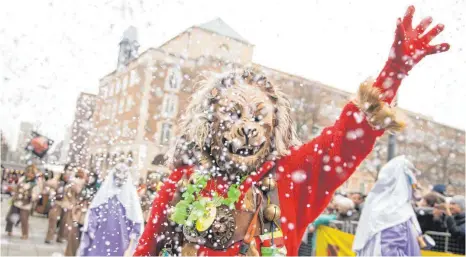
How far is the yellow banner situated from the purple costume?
1.10m

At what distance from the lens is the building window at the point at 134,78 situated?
422 cm

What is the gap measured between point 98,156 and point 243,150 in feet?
11.4

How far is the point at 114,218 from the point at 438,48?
4050 millimetres

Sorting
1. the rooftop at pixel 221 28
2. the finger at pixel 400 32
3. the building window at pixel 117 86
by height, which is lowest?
the finger at pixel 400 32

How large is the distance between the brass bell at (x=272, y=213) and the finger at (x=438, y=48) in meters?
0.86

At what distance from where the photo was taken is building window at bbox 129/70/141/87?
4.22 meters

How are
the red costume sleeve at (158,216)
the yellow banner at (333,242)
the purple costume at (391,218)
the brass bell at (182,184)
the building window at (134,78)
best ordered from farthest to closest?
the yellow banner at (333,242) → the purple costume at (391,218) → the building window at (134,78) → the red costume sleeve at (158,216) → the brass bell at (182,184)

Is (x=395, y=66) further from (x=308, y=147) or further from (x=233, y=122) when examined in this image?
(x=233, y=122)

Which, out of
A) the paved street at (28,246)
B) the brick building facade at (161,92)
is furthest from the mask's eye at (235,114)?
the paved street at (28,246)

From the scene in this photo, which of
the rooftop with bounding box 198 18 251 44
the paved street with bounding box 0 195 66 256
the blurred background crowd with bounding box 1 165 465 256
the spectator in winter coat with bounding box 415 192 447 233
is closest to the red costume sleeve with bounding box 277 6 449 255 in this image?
the rooftop with bounding box 198 18 251 44

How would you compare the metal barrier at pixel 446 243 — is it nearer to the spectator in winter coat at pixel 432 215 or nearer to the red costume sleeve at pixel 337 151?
the spectator in winter coat at pixel 432 215

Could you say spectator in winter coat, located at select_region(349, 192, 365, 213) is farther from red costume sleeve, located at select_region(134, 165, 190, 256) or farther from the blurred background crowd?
red costume sleeve, located at select_region(134, 165, 190, 256)

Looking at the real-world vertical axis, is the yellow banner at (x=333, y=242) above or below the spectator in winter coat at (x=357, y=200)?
below

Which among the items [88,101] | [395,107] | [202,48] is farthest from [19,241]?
[395,107]
